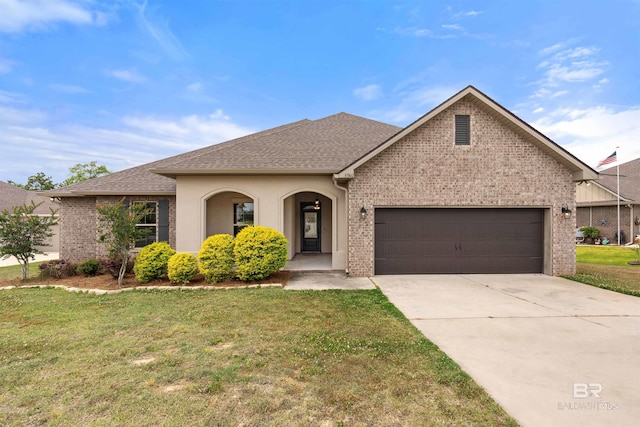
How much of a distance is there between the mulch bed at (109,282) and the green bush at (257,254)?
33cm

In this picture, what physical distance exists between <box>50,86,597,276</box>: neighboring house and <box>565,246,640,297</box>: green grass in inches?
31.8

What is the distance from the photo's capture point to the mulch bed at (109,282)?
762 centimetres

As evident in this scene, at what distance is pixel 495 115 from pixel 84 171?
3996cm

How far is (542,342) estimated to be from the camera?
4012 mm

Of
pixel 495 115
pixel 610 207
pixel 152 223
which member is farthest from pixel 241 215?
pixel 610 207

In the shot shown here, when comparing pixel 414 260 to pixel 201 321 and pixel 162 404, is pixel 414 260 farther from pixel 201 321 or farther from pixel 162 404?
pixel 162 404

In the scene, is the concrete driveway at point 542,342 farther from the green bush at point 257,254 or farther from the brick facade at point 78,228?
the brick facade at point 78,228

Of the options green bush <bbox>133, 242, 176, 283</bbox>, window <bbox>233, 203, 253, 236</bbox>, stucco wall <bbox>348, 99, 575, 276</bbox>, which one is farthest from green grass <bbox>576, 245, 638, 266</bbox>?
green bush <bbox>133, 242, 176, 283</bbox>

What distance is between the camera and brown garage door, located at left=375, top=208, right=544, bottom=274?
8867 mm

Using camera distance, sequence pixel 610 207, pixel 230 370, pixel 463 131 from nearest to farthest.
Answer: pixel 230 370, pixel 463 131, pixel 610 207

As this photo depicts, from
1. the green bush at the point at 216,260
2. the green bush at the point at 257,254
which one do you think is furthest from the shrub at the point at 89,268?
the green bush at the point at 257,254

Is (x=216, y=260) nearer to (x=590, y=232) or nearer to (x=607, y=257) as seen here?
(x=607, y=257)

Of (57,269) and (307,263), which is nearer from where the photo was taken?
(57,269)

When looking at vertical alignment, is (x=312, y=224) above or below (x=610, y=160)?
below
